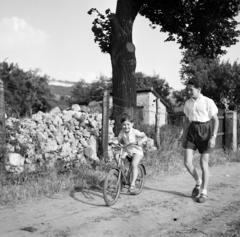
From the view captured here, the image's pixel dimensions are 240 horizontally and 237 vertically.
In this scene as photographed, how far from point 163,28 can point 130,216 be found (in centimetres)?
1361

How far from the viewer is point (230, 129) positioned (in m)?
15.0

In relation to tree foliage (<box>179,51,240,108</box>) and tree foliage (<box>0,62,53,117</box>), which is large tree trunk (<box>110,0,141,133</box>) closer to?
tree foliage (<box>0,62,53,117</box>)

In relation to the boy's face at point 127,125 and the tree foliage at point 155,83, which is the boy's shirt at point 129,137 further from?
the tree foliage at point 155,83

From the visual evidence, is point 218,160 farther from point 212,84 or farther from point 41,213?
point 212,84

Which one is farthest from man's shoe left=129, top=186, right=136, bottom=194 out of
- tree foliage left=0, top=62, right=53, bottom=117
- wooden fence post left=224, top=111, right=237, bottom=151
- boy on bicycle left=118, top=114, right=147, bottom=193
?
tree foliage left=0, top=62, right=53, bottom=117

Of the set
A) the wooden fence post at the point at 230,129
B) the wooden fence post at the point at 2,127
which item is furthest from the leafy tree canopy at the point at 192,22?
the wooden fence post at the point at 2,127

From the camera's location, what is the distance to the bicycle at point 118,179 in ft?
20.4

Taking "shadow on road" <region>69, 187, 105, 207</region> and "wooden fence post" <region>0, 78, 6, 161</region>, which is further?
"wooden fence post" <region>0, 78, 6, 161</region>

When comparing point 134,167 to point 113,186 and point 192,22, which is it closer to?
point 113,186

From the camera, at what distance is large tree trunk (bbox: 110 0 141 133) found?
1336cm

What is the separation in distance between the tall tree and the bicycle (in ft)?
15.5

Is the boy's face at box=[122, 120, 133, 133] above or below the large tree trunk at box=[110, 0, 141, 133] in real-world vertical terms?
below

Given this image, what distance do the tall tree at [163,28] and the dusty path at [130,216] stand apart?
17.2 ft

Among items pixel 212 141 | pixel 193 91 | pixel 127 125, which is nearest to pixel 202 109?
pixel 193 91
